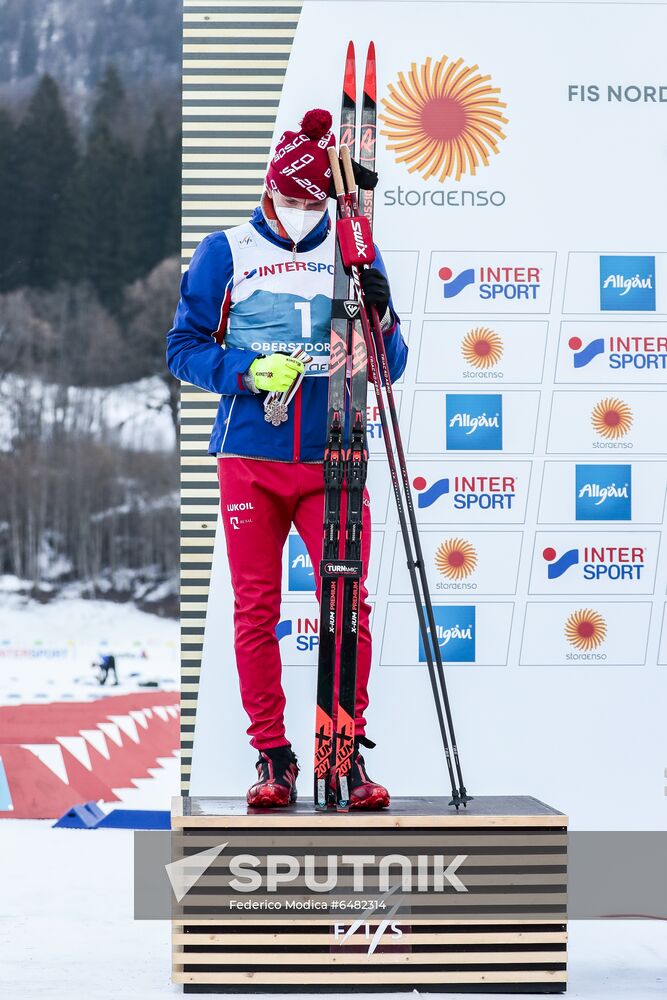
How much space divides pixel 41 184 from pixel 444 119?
92.4 feet

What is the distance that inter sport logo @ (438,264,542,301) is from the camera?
387 cm

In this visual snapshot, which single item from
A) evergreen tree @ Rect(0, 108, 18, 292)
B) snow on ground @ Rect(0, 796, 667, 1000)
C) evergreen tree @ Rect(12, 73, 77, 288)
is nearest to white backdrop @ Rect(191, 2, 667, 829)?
snow on ground @ Rect(0, 796, 667, 1000)

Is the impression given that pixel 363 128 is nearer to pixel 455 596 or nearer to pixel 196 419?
pixel 196 419

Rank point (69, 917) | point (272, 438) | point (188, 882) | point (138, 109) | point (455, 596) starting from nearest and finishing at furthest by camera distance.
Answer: point (188, 882) < point (272, 438) < point (69, 917) < point (455, 596) < point (138, 109)

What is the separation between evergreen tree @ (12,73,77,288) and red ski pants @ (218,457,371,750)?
92.0 feet

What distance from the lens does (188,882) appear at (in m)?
2.45

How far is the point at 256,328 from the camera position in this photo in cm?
284

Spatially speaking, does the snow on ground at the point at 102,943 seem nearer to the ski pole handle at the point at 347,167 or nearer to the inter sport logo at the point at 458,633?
the inter sport logo at the point at 458,633

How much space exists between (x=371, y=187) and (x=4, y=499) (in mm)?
26437

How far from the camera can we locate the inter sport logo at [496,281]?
3865 millimetres

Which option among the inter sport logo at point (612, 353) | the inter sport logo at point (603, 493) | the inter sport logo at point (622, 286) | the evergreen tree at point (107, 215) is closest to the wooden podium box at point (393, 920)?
the inter sport logo at point (603, 493)

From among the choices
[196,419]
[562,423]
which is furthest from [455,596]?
[196,419]

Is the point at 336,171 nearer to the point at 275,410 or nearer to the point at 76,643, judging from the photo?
the point at 275,410

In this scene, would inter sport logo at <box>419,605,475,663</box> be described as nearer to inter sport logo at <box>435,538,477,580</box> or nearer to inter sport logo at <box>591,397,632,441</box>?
inter sport logo at <box>435,538,477,580</box>
